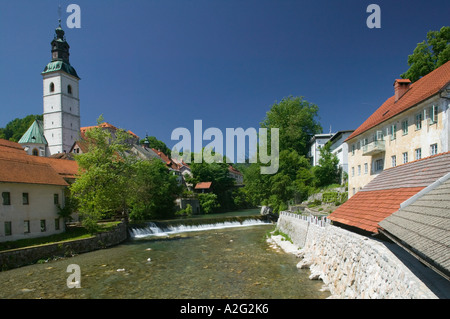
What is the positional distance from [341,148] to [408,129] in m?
20.7

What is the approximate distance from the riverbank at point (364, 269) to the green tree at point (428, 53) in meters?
27.1

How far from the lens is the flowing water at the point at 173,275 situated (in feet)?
43.2

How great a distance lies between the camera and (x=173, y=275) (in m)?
16.1

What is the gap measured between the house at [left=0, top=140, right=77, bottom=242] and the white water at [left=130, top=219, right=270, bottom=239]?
9275 millimetres

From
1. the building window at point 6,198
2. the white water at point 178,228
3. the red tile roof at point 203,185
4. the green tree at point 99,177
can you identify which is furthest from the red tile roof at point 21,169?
the red tile roof at point 203,185

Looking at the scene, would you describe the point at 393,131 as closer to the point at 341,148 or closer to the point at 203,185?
the point at 341,148

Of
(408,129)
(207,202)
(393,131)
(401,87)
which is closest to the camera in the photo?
(408,129)

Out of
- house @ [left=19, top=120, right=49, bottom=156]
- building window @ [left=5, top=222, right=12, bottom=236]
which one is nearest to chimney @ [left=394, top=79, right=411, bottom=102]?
building window @ [left=5, top=222, right=12, bottom=236]

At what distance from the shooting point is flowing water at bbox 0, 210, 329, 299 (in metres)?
13.2

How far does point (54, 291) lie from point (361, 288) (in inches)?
543

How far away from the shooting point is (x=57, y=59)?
7131cm

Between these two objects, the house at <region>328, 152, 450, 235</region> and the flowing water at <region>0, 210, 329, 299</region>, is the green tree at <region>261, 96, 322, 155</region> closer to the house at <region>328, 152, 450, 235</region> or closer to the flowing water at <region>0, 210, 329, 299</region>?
the flowing water at <region>0, 210, 329, 299</region>

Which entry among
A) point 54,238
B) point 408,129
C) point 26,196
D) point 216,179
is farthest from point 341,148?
point 26,196
